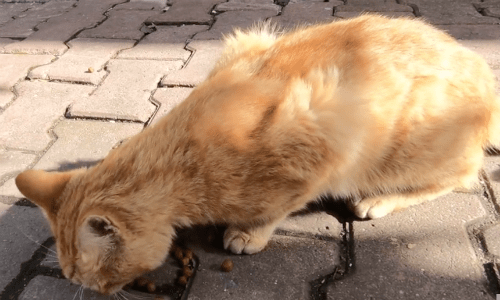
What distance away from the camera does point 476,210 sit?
2307mm

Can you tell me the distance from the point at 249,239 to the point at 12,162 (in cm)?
176

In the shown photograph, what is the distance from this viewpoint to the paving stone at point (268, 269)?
198cm

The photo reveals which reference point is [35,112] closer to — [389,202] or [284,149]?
[284,149]

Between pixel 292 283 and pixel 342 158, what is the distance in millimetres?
648

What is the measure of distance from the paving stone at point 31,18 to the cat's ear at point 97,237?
355 centimetres

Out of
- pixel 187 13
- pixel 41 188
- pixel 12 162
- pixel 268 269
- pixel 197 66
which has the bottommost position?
pixel 268 269

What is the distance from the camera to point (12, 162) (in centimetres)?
282

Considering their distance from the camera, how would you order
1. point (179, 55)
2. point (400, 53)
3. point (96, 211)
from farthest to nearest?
point (179, 55), point (400, 53), point (96, 211)

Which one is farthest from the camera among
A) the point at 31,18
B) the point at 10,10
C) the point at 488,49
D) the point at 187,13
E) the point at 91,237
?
the point at 10,10

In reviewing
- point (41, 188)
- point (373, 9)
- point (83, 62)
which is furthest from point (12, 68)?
point (373, 9)

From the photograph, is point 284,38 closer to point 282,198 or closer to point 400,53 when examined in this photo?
point 400,53

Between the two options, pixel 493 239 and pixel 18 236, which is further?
pixel 18 236

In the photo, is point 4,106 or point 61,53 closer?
point 4,106

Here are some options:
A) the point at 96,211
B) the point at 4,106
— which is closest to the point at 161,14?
the point at 4,106
